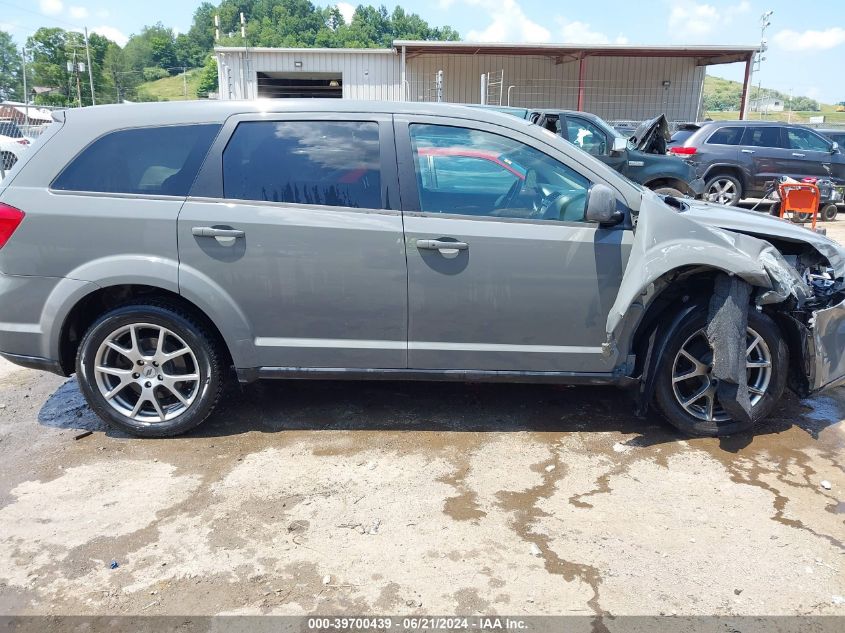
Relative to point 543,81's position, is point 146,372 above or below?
below

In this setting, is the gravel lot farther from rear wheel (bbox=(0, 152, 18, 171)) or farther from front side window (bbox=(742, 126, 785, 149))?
front side window (bbox=(742, 126, 785, 149))

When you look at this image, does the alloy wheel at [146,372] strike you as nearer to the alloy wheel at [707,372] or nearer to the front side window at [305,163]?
the front side window at [305,163]

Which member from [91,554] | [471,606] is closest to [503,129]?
[471,606]

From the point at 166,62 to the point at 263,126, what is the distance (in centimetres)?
15405

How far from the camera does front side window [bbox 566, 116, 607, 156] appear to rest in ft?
34.6

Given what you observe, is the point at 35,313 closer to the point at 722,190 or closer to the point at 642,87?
the point at 722,190

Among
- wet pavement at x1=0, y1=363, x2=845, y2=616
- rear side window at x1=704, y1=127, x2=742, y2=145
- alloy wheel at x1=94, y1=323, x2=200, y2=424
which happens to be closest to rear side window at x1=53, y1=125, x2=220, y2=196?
alloy wheel at x1=94, y1=323, x2=200, y2=424

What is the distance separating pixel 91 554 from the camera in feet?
9.55

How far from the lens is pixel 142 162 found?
149 inches

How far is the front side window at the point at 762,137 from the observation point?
13650 millimetres

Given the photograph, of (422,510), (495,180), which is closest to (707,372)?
(495,180)

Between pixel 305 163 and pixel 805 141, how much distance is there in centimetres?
1385

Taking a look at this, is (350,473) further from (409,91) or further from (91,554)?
(409,91)

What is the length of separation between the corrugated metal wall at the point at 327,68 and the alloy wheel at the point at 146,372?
25172 millimetres
